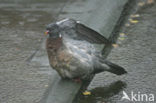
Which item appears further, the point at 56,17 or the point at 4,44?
the point at 56,17

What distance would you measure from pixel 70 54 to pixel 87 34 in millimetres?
539

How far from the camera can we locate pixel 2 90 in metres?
4.23

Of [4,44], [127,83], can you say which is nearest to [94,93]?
[127,83]

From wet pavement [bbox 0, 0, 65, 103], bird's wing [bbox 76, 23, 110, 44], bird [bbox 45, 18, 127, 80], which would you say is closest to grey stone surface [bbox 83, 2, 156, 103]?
bird [bbox 45, 18, 127, 80]

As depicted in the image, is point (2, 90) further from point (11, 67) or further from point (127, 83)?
point (127, 83)

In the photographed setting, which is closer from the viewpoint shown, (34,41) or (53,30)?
(53,30)

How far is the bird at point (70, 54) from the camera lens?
3879mm

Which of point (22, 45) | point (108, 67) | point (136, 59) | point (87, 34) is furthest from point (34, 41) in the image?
point (108, 67)

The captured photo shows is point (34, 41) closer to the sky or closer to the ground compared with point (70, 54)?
closer to the ground

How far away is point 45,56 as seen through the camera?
505 centimetres

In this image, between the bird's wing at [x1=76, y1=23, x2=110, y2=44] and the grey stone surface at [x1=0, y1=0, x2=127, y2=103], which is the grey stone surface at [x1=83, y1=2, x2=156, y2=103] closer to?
the grey stone surface at [x1=0, y1=0, x2=127, y2=103]

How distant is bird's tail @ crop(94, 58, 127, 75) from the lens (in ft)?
13.5

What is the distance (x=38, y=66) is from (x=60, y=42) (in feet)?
3.22

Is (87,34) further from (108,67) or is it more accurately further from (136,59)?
(136,59)
